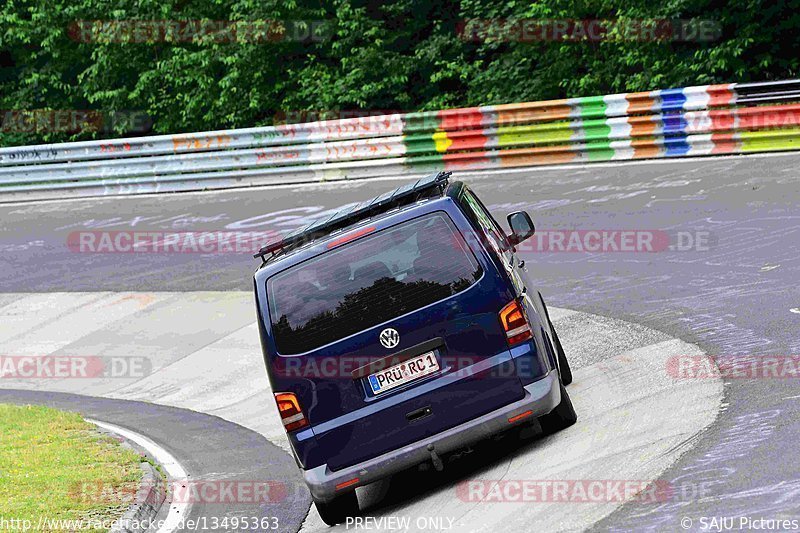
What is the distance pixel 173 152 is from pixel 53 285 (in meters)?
8.36

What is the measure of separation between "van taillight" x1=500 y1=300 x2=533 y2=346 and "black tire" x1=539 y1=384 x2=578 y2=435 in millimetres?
805

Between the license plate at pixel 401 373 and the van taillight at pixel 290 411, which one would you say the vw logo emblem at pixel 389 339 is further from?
the van taillight at pixel 290 411

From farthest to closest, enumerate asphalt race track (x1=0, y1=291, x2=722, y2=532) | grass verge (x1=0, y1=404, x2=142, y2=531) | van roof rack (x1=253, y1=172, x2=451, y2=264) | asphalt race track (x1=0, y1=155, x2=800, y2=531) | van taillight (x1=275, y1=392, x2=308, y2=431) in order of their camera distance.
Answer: grass verge (x1=0, y1=404, x2=142, y2=531)
van roof rack (x1=253, y1=172, x2=451, y2=264)
van taillight (x1=275, y1=392, x2=308, y2=431)
asphalt race track (x1=0, y1=291, x2=722, y2=532)
asphalt race track (x1=0, y1=155, x2=800, y2=531)

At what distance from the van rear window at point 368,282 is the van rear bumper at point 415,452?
31.7 inches

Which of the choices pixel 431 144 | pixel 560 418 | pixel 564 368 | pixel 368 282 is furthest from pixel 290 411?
pixel 431 144

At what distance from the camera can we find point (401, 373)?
7.75 m

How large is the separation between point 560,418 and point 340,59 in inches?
902

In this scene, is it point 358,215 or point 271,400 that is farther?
point 271,400

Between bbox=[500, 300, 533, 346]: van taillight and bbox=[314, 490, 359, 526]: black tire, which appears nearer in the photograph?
bbox=[500, 300, 533, 346]: van taillight

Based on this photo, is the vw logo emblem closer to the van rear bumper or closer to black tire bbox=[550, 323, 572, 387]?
the van rear bumper

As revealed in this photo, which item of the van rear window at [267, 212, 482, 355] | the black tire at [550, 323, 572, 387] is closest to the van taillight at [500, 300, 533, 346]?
the van rear window at [267, 212, 482, 355]

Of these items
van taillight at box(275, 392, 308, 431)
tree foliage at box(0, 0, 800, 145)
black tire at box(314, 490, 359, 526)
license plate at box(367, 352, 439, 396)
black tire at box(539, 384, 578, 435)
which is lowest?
black tire at box(314, 490, 359, 526)

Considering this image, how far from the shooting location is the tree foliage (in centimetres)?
2409

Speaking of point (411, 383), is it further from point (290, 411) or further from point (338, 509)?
point (338, 509)
